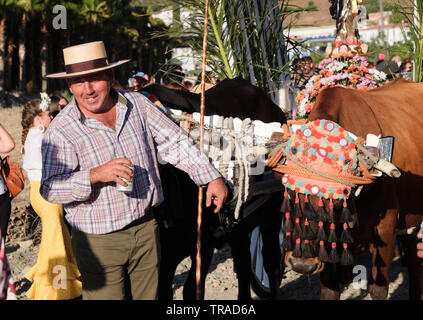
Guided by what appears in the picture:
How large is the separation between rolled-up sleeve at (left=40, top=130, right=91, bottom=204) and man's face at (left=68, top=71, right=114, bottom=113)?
241 mm

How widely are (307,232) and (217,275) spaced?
336 centimetres

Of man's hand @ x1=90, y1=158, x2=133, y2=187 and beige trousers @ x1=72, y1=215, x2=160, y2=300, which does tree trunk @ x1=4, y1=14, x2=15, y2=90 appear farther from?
man's hand @ x1=90, y1=158, x2=133, y2=187

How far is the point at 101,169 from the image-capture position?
3.23 meters

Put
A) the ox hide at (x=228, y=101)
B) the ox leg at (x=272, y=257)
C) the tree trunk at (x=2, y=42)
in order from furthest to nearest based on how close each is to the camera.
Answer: the tree trunk at (x=2, y=42), the ox leg at (x=272, y=257), the ox hide at (x=228, y=101)

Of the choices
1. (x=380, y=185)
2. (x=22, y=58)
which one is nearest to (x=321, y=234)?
(x=380, y=185)

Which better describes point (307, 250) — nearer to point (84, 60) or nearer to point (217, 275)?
point (84, 60)

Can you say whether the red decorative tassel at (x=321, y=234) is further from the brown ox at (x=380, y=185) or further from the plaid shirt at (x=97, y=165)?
the plaid shirt at (x=97, y=165)

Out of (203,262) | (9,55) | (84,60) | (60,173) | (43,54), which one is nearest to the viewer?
(60,173)

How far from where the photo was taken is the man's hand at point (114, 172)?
316 centimetres

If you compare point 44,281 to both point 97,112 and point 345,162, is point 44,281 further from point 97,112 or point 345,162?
point 345,162

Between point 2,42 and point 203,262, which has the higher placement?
point 203,262

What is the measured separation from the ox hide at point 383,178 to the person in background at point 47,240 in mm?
2555

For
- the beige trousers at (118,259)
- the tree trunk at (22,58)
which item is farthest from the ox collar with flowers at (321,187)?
the tree trunk at (22,58)

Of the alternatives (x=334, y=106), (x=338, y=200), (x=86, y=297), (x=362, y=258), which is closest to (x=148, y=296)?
(x=86, y=297)
